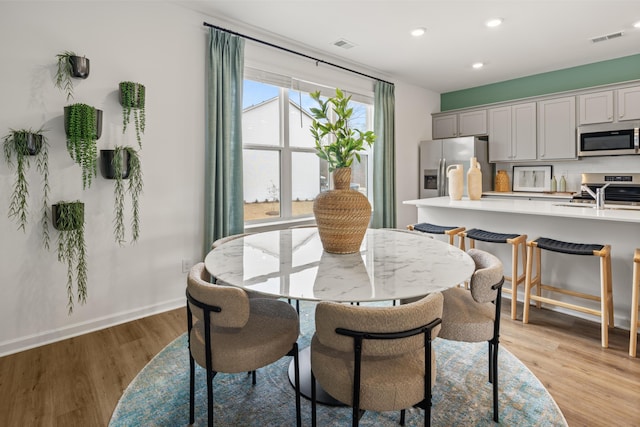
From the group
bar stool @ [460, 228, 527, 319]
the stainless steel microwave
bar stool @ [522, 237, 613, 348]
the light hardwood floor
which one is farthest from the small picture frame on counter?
the light hardwood floor

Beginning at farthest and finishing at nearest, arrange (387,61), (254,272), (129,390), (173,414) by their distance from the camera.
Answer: (387,61) < (129,390) < (173,414) < (254,272)

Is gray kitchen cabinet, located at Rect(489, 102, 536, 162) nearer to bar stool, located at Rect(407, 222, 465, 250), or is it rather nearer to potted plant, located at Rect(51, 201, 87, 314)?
bar stool, located at Rect(407, 222, 465, 250)

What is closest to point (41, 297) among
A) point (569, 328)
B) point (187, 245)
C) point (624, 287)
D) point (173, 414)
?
point (187, 245)

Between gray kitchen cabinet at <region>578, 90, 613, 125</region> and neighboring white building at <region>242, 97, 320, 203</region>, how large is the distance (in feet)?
11.5

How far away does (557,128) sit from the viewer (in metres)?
4.75

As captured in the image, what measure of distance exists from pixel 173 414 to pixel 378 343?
3.90 feet

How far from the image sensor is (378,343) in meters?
1.14

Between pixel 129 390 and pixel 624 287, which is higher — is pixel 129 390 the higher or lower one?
the lower one

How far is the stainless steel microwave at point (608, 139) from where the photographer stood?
4223 millimetres

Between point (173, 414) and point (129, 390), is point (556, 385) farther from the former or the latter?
point (129, 390)

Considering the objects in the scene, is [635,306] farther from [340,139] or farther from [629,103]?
[629,103]

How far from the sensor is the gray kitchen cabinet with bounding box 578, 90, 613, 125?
437 cm

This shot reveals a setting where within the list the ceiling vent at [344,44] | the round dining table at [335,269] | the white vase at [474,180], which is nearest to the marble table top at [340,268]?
the round dining table at [335,269]

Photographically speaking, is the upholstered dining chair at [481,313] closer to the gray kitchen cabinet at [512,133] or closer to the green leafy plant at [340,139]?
the green leafy plant at [340,139]
